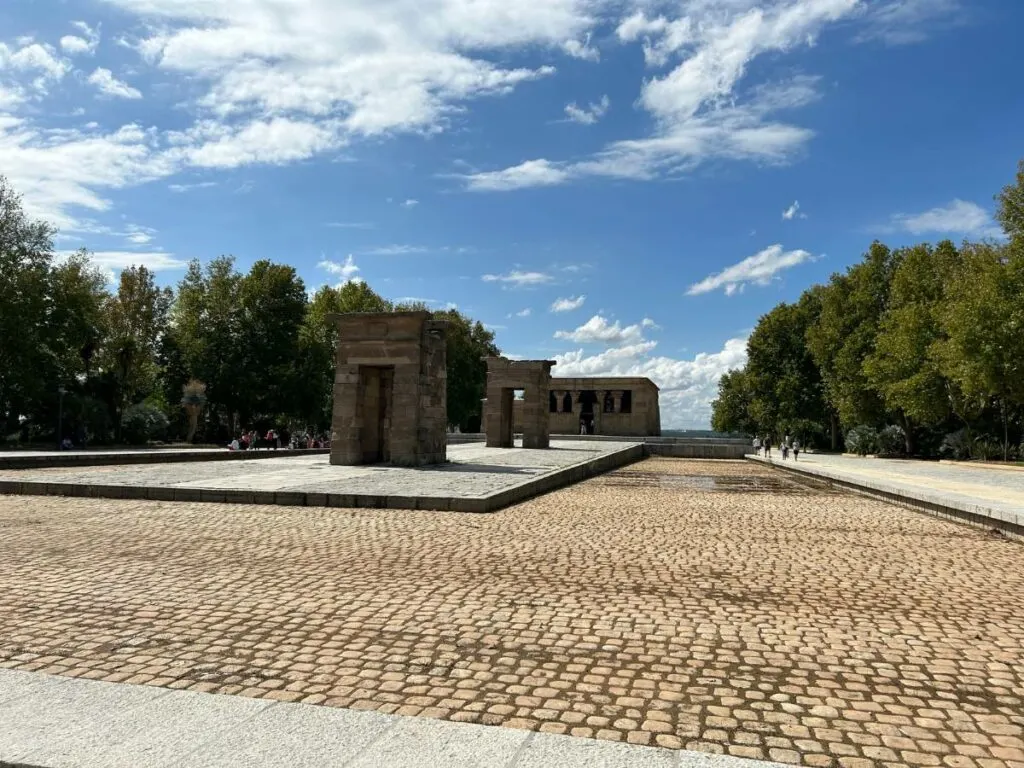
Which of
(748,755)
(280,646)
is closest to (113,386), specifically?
(280,646)

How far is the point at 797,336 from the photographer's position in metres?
50.4

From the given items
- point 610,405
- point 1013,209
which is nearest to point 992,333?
point 1013,209

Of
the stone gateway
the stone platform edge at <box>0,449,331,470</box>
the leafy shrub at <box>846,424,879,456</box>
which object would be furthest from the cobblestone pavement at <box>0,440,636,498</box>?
the leafy shrub at <box>846,424,879,456</box>

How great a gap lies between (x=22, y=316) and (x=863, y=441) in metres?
44.4

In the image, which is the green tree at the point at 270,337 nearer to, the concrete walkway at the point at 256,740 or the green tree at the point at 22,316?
the green tree at the point at 22,316

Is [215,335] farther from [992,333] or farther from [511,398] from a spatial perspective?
[992,333]

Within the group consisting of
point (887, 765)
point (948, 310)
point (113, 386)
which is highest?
point (948, 310)

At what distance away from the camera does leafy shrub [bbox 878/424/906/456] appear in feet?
139

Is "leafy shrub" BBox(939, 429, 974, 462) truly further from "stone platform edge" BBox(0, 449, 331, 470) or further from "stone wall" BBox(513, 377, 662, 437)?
"stone platform edge" BBox(0, 449, 331, 470)

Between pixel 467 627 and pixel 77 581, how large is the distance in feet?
12.0

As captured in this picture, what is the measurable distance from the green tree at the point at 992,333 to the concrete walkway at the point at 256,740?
28.7 metres

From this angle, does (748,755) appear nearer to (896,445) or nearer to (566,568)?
(566,568)

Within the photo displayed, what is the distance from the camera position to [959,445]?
3744cm

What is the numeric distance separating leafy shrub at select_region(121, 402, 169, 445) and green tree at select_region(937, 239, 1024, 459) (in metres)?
40.3
